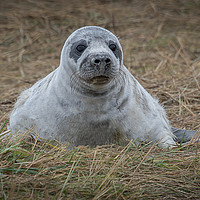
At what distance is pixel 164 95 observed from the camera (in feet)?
18.1

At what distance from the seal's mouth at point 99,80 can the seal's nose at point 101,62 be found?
0.10 metres

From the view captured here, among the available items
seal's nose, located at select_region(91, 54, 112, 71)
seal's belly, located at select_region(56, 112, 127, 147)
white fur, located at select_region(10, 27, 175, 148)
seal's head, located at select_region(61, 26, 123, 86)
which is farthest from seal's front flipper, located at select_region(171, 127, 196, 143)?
seal's nose, located at select_region(91, 54, 112, 71)

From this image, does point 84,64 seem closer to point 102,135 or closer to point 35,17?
point 102,135

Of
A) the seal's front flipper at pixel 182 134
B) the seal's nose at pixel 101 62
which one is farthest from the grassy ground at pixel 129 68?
the seal's nose at pixel 101 62

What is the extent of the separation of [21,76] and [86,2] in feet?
14.4

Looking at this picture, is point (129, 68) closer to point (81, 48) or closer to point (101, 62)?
point (81, 48)

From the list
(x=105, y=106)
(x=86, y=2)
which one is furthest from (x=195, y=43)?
(x=105, y=106)

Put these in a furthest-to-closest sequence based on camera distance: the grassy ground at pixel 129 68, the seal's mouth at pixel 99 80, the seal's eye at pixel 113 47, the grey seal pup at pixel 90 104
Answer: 1. the seal's eye at pixel 113 47
2. the grey seal pup at pixel 90 104
3. the seal's mouth at pixel 99 80
4. the grassy ground at pixel 129 68

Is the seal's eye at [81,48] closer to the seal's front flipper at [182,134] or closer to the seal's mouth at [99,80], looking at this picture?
the seal's mouth at [99,80]

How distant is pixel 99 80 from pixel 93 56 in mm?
214

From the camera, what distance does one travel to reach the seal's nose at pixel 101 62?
3181mm

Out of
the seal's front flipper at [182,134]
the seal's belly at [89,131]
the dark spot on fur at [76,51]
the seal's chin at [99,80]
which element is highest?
the dark spot on fur at [76,51]

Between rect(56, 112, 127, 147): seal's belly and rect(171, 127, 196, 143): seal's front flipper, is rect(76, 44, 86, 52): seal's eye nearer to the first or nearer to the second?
rect(56, 112, 127, 147): seal's belly

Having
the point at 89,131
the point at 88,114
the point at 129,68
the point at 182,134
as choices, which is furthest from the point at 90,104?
the point at 129,68
